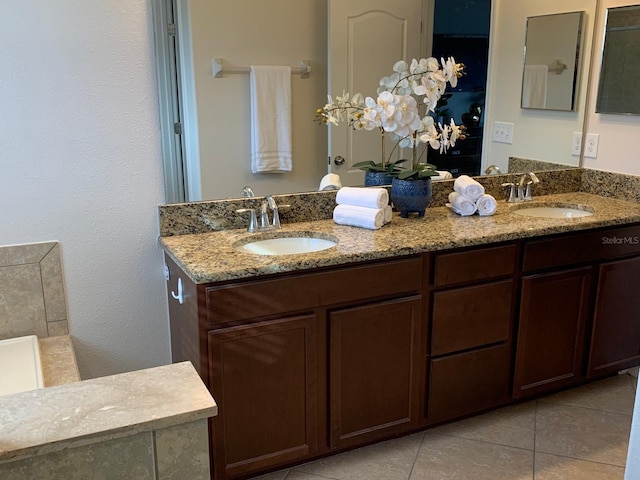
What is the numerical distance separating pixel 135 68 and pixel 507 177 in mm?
1863

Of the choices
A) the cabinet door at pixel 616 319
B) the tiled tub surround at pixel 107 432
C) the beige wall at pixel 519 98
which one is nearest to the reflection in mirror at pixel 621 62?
the beige wall at pixel 519 98

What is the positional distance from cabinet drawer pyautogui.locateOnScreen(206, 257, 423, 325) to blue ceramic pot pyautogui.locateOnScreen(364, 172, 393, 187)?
0.55 m

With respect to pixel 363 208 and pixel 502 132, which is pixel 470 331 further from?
pixel 502 132

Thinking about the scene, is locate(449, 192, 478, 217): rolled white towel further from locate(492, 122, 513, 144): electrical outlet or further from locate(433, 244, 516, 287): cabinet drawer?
locate(492, 122, 513, 144): electrical outlet

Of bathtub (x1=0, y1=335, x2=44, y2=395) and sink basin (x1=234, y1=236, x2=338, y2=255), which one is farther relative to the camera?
sink basin (x1=234, y1=236, x2=338, y2=255)

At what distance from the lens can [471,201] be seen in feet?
8.84

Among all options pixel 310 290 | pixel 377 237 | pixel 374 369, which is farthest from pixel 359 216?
pixel 374 369

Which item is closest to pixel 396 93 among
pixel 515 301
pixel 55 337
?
pixel 515 301

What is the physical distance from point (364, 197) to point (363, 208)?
0.05 m

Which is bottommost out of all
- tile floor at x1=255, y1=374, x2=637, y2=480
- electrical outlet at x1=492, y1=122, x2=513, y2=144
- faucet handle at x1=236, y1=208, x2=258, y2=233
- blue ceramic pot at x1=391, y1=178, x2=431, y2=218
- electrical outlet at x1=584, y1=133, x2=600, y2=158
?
tile floor at x1=255, y1=374, x2=637, y2=480

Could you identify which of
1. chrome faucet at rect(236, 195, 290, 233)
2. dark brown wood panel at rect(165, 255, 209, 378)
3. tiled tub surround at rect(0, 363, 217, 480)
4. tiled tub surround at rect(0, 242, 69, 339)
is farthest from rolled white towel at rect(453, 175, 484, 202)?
tiled tub surround at rect(0, 363, 217, 480)

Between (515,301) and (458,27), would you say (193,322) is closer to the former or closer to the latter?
(515,301)

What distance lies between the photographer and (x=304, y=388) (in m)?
2.20

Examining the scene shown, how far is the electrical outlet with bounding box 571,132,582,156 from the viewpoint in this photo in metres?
3.18
